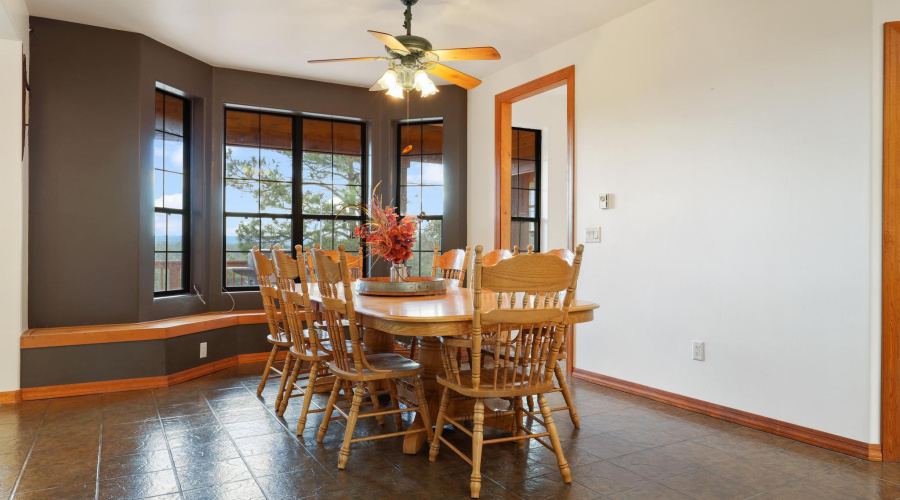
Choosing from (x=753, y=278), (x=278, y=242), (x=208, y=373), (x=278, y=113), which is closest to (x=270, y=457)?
(x=208, y=373)

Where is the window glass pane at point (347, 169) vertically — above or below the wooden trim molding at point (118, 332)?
above

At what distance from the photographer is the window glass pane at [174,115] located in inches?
195

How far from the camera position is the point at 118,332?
4.07m

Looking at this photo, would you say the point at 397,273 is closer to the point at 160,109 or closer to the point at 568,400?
the point at 568,400

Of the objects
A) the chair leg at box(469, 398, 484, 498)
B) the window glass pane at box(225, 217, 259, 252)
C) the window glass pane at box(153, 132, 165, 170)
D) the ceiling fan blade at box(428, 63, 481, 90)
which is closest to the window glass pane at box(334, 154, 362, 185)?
the window glass pane at box(225, 217, 259, 252)

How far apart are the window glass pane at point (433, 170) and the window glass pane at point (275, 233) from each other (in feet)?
4.97

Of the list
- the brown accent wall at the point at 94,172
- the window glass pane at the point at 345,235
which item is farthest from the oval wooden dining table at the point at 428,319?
the window glass pane at the point at 345,235

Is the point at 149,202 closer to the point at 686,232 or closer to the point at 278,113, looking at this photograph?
the point at 278,113

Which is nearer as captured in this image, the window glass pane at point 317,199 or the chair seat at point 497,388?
the chair seat at point 497,388

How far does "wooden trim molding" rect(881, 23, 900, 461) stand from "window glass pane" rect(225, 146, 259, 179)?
4992 mm

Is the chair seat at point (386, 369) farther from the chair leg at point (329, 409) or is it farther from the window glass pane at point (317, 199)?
the window glass pane at point (317, 199)

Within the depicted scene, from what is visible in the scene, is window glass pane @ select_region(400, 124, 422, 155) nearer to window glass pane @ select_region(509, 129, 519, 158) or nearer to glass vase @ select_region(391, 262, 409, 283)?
window glass pane @ select_region(509, 129, 519, 158)

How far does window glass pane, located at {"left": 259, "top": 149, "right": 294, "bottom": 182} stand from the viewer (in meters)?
5.61

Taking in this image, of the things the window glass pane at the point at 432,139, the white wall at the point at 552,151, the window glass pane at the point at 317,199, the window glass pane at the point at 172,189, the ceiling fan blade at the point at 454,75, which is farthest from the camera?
the white wall at the point at 552,151
